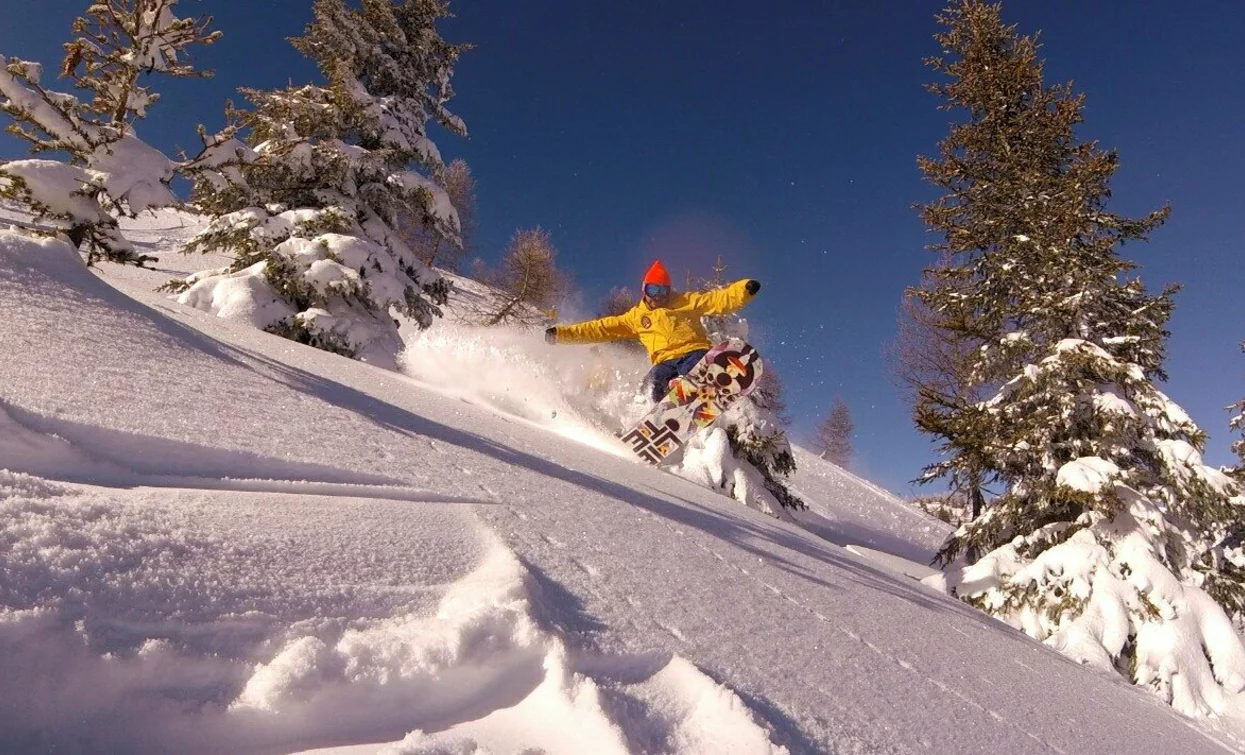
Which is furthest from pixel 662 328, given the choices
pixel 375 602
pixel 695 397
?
pixel 375 602

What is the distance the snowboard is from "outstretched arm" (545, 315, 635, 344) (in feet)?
3.79

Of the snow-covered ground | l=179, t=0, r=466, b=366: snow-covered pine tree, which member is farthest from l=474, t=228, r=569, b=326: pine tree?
the snow-covered ground

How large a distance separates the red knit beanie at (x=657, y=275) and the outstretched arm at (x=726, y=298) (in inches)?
18.6

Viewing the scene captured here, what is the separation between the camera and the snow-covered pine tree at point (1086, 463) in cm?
613

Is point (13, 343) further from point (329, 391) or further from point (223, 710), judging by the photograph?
point (223, 710)

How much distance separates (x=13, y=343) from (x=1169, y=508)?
33.1 feet

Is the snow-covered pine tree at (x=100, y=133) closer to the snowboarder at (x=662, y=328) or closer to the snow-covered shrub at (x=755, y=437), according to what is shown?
the snowboarder at (x=662, y=328)

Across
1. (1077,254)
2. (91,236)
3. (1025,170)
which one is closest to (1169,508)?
(1077,254)

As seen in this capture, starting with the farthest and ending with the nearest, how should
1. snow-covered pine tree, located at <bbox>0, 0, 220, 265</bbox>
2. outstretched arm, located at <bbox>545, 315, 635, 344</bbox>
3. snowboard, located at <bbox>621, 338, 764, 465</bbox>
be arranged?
outstretched arm, located at <bbox>545, 315, 635, 344</bbox>, snowboard, located at <bbox>621, 338, 764, 465</bbox>, snow-covered pine tree, located at <bbox>0, 0, 220, 265</bbox>

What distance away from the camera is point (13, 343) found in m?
2.49

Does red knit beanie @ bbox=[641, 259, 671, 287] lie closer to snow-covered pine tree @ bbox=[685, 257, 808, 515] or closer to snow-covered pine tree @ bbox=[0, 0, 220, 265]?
snow-covered pine tree @ bbox=[685, 257, 808, 515]

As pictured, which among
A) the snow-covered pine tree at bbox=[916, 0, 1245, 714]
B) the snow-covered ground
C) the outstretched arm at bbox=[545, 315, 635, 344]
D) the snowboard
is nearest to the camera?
the snow-covered ground

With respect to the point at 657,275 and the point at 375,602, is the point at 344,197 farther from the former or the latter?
the point at 375,602

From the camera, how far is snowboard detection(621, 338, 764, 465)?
28.5 ft
